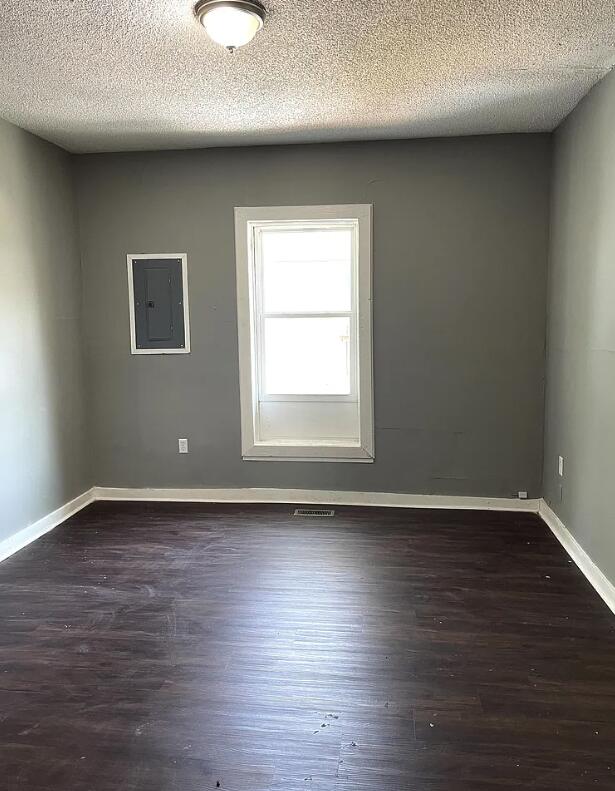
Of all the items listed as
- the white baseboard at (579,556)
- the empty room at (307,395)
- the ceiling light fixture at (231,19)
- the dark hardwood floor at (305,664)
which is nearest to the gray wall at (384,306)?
the empty room at (307,395)

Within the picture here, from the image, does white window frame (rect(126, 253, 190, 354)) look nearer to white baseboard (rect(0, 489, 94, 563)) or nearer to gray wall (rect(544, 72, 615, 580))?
white baseboard (rect(0, 489, 94, 563))

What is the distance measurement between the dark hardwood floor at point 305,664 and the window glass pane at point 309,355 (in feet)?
3.62

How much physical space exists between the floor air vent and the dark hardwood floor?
350mm

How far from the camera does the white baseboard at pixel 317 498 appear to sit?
4.21 metres

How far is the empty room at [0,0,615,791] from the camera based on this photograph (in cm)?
211

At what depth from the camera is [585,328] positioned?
327cm

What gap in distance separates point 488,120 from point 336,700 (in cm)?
321

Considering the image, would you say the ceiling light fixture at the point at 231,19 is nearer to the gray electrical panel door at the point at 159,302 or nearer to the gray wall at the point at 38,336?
the gray wall at the point at 38,336

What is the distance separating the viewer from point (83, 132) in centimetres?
382

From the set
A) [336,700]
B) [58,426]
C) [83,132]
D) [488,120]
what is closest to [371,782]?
[336,700]

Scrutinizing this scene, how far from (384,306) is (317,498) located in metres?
1.40

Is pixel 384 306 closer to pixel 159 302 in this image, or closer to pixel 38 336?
pixel 159 302

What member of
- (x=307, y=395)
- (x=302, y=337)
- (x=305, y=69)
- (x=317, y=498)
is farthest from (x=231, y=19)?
(x=317, y=498)

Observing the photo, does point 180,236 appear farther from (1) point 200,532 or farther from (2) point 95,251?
(1) point 200,532
